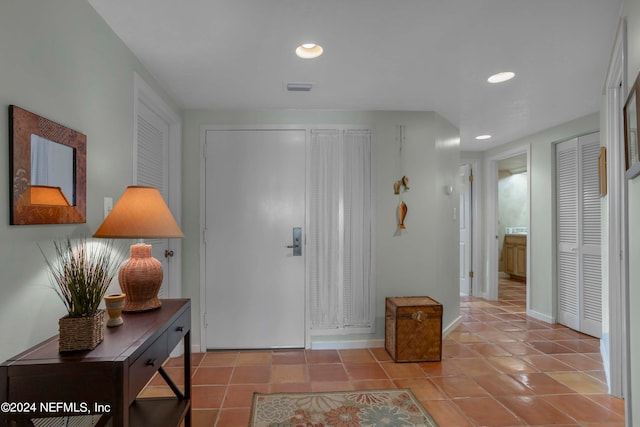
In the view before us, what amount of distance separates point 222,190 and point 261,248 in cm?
66

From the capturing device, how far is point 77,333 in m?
1.24

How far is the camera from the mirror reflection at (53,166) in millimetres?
1375

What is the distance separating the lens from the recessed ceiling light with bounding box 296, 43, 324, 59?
2264mm

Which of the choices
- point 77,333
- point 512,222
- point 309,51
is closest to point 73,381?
point 77,333

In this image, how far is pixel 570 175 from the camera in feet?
13.1

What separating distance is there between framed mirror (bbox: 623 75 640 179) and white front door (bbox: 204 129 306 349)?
7.76 feet

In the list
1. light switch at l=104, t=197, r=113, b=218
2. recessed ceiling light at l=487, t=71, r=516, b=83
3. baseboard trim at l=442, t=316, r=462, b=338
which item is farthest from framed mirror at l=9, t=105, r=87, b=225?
baseboard trim at l=442, t=316, r=462, b=338

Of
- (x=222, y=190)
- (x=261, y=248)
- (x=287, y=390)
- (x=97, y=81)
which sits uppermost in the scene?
(x=97, y=81)

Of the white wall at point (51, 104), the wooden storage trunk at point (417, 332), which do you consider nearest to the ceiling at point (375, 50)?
the white wall at point (51, 104)

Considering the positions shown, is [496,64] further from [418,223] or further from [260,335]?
[260,335]

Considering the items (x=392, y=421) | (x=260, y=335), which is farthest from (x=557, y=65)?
(x=260, y=335)

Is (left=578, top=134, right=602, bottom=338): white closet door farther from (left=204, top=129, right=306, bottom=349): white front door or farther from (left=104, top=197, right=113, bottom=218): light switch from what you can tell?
(left=104, top=197, right=113, bottom=218): light switch

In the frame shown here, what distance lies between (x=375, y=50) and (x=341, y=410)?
2.31 m

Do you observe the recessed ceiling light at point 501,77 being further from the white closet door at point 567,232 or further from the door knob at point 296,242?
the door knob at point 296,242
